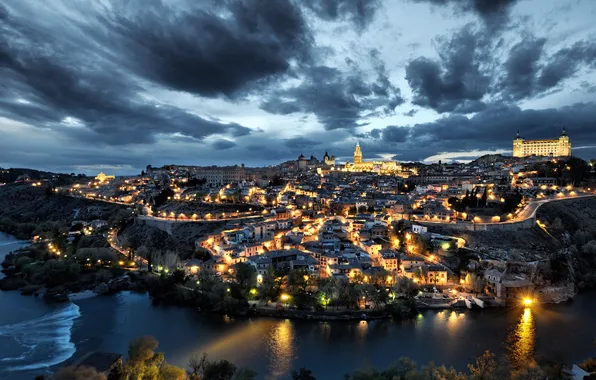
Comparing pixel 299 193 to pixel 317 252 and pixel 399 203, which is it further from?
pixel 317 252

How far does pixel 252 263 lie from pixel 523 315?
9704 mm

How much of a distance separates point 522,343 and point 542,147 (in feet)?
152

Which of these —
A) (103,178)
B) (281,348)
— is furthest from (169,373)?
(103,178)

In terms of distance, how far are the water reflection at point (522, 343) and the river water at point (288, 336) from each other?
0.10 feet

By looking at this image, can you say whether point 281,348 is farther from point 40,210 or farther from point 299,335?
point 40,210

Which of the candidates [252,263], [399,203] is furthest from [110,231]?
[399,203]

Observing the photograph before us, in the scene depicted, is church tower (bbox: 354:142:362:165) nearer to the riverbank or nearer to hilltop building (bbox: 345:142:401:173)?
hilltop building (bbox: 345:142:401:173)

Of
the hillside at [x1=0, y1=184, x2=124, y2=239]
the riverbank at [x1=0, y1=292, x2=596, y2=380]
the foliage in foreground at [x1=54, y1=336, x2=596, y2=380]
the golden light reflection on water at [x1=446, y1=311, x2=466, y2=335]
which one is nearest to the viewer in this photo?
the foliage in foreground at [x1=54, y1=336, x2=596, y2=380]

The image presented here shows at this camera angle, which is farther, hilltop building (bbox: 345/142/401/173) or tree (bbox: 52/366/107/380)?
hilltop building (bbox: 345/142/401/173)

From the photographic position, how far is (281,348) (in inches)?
400

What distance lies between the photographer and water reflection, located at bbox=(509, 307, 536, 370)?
9587 mm

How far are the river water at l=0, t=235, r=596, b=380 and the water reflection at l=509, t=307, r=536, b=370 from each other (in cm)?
3

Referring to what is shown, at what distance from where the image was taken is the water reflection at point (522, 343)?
377 inches

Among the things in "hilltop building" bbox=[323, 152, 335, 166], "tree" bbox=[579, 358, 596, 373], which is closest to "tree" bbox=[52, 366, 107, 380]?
"tree" bbox=[579, 358, 596, 373]
